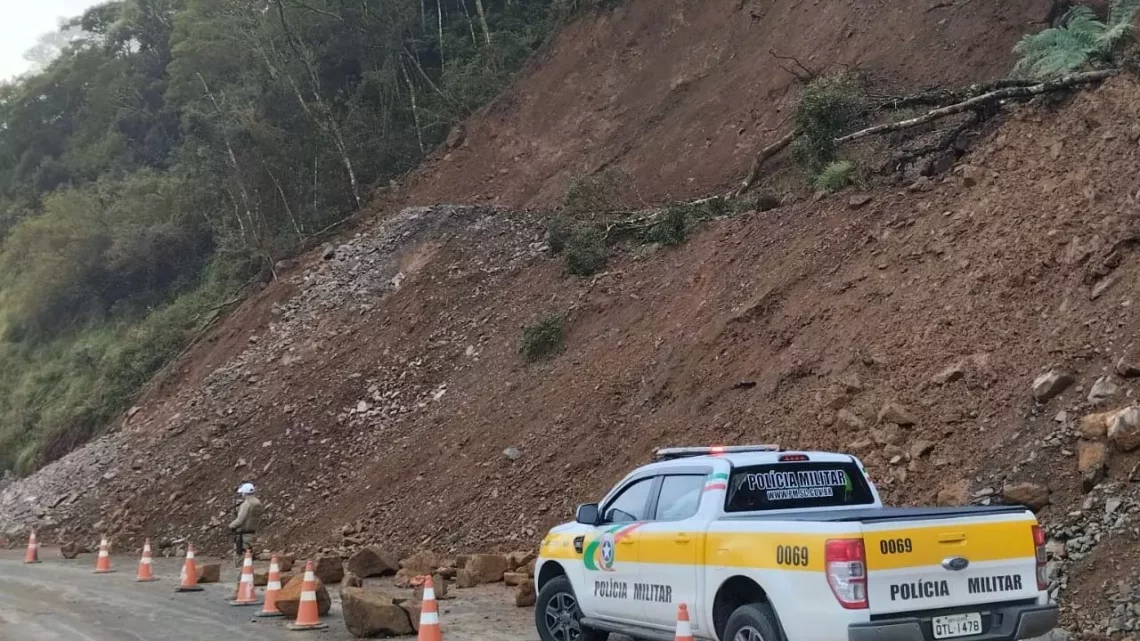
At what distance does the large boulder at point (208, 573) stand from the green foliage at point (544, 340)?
21.2 ft

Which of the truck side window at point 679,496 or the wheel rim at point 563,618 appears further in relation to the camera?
the wheel rim at point 563,618

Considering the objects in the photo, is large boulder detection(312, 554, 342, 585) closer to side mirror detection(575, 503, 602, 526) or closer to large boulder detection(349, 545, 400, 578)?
large boulder detection(349, 545, 400, 578)

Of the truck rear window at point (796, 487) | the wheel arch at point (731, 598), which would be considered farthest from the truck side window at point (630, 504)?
the wheel arch at point (731, 598)

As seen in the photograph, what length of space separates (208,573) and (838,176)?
36.1 ft

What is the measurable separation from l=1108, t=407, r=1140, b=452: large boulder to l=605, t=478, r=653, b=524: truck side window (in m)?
3.94

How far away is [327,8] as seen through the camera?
3197 centimetres

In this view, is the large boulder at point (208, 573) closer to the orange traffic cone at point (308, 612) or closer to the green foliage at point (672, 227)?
the orange traffic cone at point (308, 612)

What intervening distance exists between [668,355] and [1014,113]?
5.89 metres

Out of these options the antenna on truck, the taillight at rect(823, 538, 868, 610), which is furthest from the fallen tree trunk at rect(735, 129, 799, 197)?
the taillight at rect(823, 538, 868, 610)

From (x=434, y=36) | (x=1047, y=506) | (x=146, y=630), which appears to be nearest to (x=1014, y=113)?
(x=1047, y=506)

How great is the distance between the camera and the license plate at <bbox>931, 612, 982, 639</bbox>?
5430 millimetres

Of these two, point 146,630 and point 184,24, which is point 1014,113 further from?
point 184,24

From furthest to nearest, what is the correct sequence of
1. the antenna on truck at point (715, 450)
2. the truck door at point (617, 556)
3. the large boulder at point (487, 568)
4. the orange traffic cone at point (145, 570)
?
the orange traffic cone at point (145, 570) → the large boulder at point (487, 568) → the antenna on truck at point (715, 450) → the truck door at point (617, 556)

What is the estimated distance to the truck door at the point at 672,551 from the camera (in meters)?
6.50
